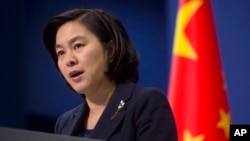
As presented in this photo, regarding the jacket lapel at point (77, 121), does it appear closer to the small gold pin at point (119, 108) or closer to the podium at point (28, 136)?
the small gold pin at point (119, 108)

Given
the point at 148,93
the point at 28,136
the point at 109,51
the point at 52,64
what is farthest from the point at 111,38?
the point at 28,136

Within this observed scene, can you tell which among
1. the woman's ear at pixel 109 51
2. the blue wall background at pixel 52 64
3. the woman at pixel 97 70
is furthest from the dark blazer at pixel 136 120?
the blue wall background at pixel 52 64

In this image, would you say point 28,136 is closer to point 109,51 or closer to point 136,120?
point 136,120

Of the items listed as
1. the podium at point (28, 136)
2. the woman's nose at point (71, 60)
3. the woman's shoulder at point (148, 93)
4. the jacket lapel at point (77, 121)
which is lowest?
the jacket lapel at point (77, 121)

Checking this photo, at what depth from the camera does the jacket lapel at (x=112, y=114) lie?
3.93 ft

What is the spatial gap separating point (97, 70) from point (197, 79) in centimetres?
57

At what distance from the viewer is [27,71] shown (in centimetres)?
190

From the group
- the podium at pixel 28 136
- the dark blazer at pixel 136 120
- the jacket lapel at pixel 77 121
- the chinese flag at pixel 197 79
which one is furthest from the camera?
the chinese flag at pixel 197 79

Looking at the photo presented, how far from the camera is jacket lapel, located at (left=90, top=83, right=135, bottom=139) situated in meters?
1.20

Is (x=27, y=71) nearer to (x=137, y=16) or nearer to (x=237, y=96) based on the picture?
(x=137, y=16)

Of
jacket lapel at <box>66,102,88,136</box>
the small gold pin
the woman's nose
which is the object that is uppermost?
the woman's nose

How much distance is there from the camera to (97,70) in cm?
133

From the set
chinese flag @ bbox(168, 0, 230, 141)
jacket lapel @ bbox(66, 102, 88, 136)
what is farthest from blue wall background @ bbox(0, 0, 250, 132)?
jacket lapel @ bbox(66, 102, 88, 136)

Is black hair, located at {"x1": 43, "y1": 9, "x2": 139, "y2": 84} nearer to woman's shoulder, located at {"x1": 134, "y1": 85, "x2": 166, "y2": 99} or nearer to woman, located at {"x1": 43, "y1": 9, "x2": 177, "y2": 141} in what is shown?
woman, located at {"x1": 43, "y1": 9, "x2": 177, "y2": 141}
